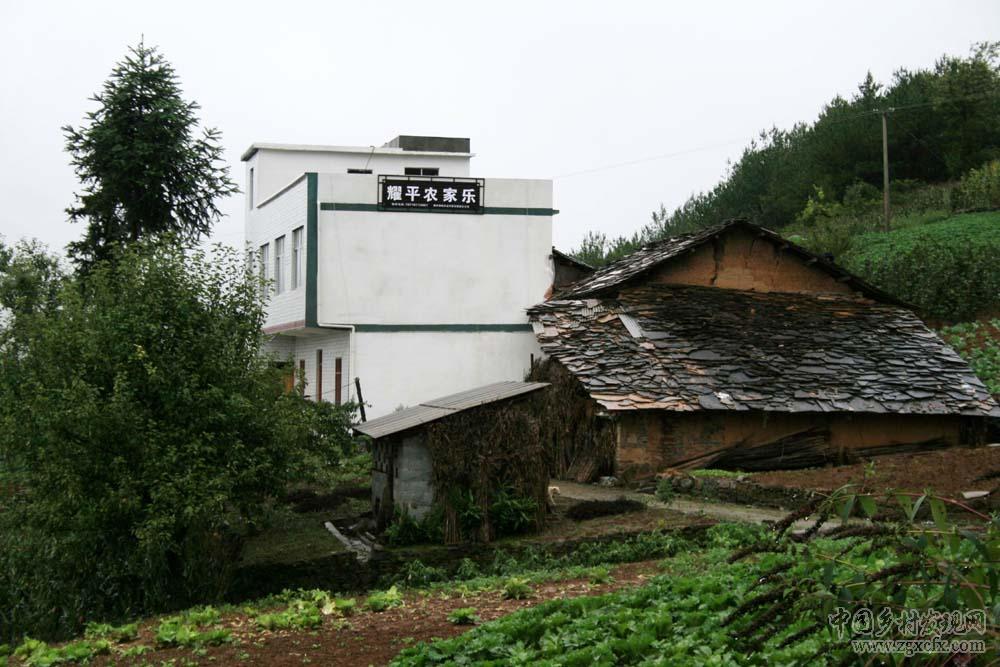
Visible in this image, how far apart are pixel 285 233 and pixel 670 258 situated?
10859 millimetres

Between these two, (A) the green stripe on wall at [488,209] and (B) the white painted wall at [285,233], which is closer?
(A) the green stripe on wall at [488,209]

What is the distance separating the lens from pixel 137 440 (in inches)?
510

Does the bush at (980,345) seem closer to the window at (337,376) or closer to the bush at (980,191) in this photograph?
the bush at (980,191)

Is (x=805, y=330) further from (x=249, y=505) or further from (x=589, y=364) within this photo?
(x=249, y=505)

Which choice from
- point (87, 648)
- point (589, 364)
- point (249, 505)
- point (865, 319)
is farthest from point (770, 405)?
point (87, 648)

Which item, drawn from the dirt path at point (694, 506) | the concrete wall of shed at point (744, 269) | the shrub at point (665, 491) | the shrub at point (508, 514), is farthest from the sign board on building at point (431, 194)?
A: the shrub at point (508, 514)

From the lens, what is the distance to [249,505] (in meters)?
14.0

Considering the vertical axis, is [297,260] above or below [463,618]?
above

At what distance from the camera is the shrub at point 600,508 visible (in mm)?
15094

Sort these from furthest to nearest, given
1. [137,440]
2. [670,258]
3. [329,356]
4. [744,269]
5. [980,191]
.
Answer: [980,191]
[329,356]
[744,269]
[670,258]
[137,440]

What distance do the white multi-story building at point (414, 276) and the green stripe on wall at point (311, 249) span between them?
0.08 ft

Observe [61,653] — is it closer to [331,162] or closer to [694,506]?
[694,506]

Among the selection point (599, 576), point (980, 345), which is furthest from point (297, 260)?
point (980, 345)

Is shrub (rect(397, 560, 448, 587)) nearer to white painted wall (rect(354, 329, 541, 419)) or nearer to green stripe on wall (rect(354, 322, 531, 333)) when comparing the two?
A: white painted wall (rect(354, 329, 541, 419))
